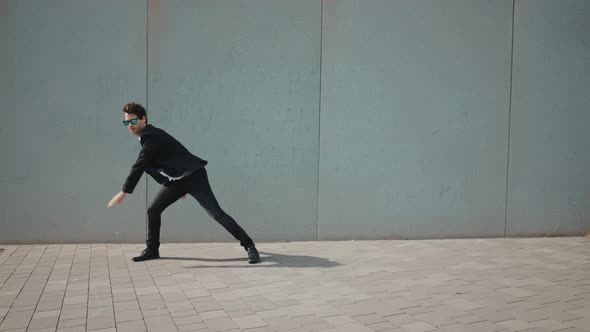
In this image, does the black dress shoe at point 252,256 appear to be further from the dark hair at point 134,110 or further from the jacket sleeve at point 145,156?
the dark hair at point 134,110

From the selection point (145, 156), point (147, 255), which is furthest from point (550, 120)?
point (147, 255)

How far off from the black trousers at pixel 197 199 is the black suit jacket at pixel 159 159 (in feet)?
0.34

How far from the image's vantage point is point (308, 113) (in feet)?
22.1

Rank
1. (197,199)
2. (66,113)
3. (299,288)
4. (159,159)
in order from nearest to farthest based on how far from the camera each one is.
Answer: (299,288)
(159,159)
(197,199)
(66,113)

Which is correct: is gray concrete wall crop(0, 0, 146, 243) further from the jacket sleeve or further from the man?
the jacket sleeve

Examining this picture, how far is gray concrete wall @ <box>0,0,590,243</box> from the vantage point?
20.7ft

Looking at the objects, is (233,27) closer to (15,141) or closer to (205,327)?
(15,141)

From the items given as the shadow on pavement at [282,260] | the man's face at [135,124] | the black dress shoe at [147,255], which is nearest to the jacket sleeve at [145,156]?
the man's face at [135,124]

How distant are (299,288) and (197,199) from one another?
165cm

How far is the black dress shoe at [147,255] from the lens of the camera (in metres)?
5.56

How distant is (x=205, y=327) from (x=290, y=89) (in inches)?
150

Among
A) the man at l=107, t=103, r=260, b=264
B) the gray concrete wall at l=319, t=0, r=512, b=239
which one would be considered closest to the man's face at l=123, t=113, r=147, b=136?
the man at l=107, t=103, r=260, b=264

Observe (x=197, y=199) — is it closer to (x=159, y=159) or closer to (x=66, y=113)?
(x=159, y=159)

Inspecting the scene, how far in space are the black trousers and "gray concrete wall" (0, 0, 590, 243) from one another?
0.96 m
